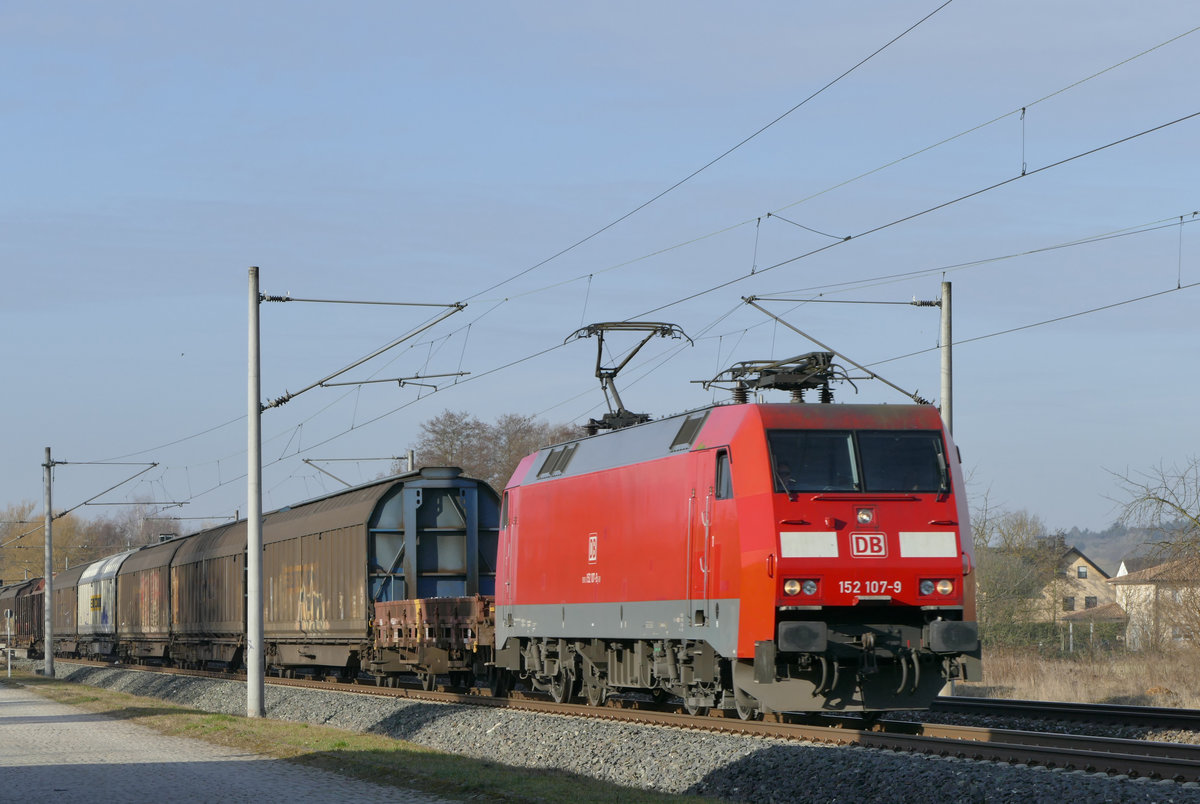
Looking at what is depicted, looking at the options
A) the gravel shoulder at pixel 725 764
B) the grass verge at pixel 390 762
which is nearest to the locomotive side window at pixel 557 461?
the gravel shoulder at pixel 725 764

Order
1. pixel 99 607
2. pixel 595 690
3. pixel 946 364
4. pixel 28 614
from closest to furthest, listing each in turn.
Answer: pixel 595 690
pixel 946 364
pixel 99 607
pixel 28 614

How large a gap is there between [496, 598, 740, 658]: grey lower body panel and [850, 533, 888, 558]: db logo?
145cm

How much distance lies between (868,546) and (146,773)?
836 cm

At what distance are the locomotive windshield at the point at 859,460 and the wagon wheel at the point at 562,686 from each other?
7113 mm

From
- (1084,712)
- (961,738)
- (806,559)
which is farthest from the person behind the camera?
(1084,712)

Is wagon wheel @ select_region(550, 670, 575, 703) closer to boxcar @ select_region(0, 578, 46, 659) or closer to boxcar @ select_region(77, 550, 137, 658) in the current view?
boxcar @ select_region(77, 550, 137, 658)

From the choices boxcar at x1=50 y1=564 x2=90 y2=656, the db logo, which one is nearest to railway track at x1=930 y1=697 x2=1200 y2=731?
the db logo

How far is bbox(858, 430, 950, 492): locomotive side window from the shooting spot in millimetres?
15961

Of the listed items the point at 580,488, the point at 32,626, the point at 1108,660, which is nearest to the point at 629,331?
the point at 580,488

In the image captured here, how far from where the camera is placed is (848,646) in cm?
1534

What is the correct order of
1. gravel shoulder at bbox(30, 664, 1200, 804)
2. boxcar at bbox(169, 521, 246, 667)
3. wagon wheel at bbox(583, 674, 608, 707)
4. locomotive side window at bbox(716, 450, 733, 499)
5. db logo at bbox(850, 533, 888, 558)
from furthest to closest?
boxcar at bbox(169, 521, 246, 667) → wagon wheel at bbox(583, 674, 608, 707) → locomotive side window at bbox(716, 450, 733, 499) → db logo at bbox(850, 533, 888, 558) → gravel shoulder at bbox(30, 664, 1200, 804)

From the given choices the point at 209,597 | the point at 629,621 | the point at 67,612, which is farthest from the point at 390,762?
the point at 67,612

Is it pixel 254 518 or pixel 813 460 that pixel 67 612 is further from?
pixel 813 460

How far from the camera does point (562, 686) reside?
2180cm
